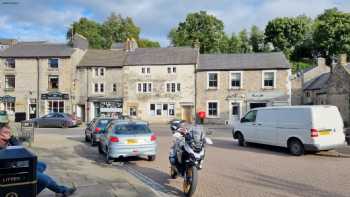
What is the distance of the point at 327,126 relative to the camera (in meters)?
13.5

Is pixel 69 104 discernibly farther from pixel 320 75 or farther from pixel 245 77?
pixel 320 75

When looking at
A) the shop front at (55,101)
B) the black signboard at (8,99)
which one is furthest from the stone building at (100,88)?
the black signboard at (8,99)

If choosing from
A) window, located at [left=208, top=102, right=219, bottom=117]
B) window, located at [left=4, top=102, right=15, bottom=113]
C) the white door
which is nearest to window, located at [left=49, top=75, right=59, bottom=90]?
window, located at [left=4, top=102, right=15, bottom=113]

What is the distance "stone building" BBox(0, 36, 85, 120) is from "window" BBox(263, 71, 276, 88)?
2224 cm

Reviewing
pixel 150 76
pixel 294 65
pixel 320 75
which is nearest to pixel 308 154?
pixel 150 76

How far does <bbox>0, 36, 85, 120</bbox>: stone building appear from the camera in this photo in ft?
133

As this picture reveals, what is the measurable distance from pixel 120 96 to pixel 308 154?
29051mm

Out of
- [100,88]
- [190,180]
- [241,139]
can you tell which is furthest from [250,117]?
[100,88]

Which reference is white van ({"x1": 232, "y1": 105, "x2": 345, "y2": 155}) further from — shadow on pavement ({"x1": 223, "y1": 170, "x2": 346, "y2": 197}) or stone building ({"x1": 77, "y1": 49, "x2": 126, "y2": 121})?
stone building ({"x1": 77, "y1": 49, "x2": 126, "y2": 121})

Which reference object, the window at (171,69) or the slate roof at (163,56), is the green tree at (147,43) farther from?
the window at (171,69)

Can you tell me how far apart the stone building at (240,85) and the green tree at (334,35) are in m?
22.5

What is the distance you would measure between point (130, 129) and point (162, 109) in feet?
86.7

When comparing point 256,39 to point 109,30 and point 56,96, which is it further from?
point 56,96

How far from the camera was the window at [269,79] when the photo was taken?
1426 inches
